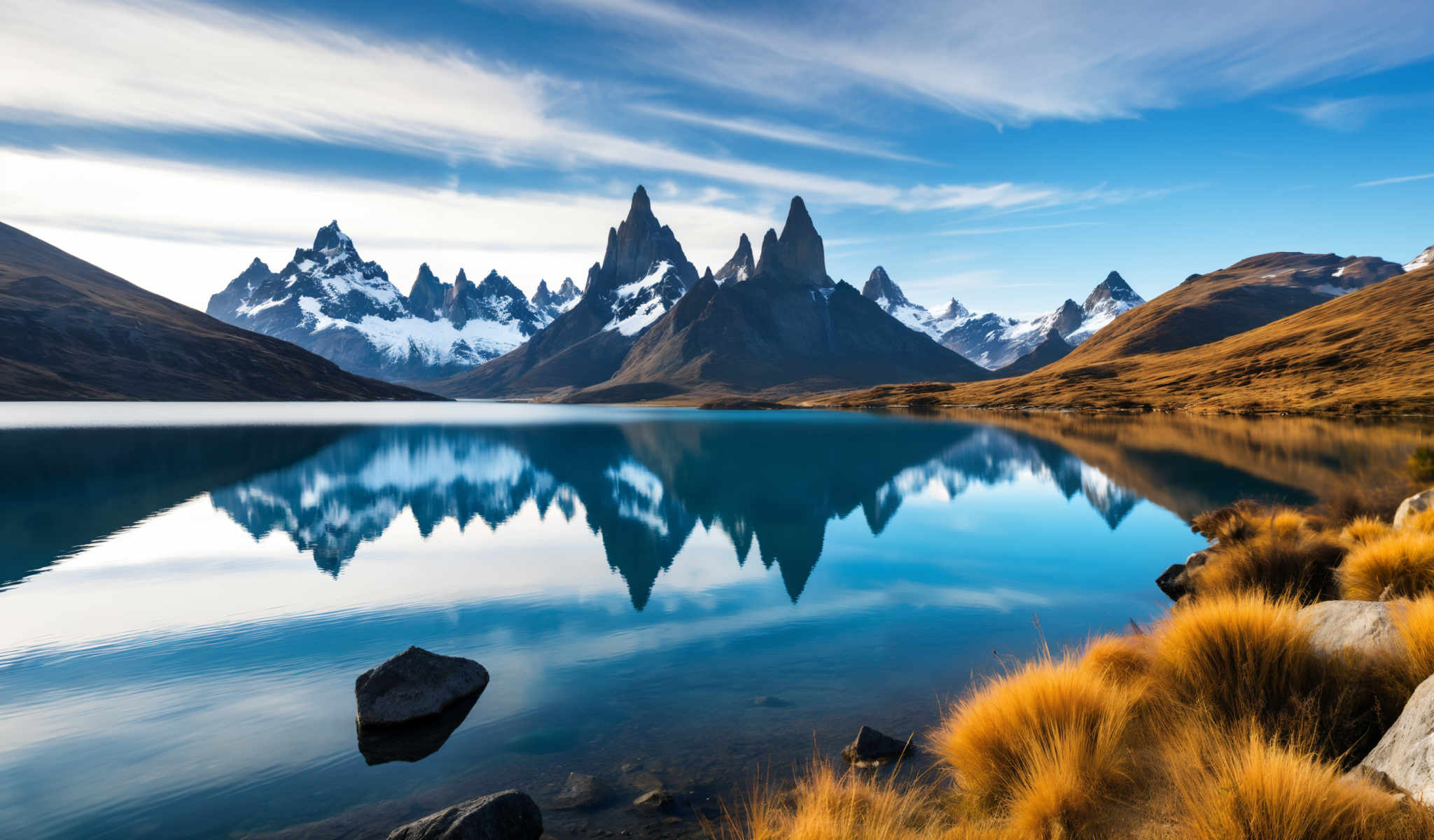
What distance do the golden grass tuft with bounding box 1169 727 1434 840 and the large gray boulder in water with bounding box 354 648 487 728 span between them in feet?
33.0

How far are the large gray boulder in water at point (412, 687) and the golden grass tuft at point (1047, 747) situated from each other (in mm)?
7817

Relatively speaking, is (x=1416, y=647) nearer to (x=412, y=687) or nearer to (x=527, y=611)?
(x=412, y=687)

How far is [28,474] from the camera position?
4072cm

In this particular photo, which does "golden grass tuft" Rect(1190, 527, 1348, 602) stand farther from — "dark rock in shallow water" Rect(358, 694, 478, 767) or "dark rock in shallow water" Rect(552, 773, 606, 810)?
"dark rock in shallow water" Rect(358, 694, 478, 767)

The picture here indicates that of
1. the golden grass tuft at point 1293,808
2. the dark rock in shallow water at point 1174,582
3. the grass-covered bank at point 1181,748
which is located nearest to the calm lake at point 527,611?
the dark rock in shallow water at point 1174,582

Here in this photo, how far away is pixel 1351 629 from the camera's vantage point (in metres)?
7.90

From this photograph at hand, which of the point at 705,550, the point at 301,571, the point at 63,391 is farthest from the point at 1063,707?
the point at 63,391

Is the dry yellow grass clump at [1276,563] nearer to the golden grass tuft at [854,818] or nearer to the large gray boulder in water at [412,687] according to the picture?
the golden grass tuft at [854,818]

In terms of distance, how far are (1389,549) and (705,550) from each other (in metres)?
17.6

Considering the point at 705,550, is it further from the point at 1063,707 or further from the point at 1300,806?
the point at 1300,806

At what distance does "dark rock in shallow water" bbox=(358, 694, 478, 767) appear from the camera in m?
9.90

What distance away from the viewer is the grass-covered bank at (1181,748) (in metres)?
5.02

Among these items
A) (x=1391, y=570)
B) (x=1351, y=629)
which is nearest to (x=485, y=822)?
(x=1351, y=629)

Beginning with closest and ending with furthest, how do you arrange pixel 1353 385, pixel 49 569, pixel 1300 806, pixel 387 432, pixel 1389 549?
pixel 1300 806, pixel 1389 549, pixel 49 569, pixel 387 432, pixel 1353 385
